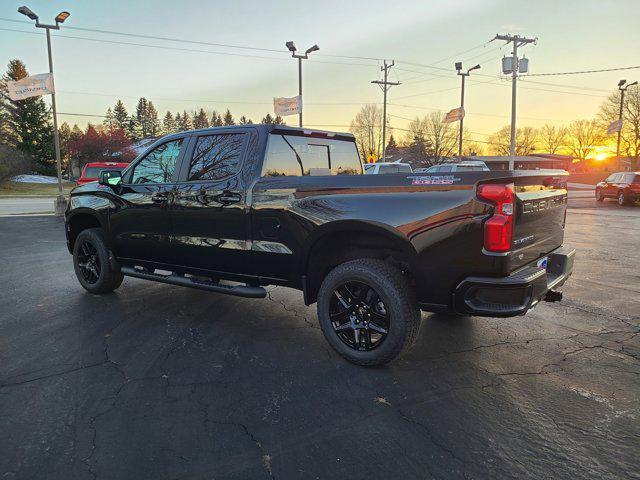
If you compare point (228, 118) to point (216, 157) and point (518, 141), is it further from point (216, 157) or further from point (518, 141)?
point (216, 157)

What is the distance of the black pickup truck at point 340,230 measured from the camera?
3.01 meters

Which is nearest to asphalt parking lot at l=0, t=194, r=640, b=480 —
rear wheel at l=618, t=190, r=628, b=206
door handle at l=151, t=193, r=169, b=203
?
door handle at l=151, t=193, r=169, b=203

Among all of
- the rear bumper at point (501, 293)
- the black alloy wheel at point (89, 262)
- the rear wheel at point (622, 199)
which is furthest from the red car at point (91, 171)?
the rear wheel at point (622, 199)

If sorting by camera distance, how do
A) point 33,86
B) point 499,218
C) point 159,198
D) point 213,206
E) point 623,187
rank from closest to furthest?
point 499,218 → point 213,206 → point 159,198 → point 33,86 → point 623,187

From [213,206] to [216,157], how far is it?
20.0 inches

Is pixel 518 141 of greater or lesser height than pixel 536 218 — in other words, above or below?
above

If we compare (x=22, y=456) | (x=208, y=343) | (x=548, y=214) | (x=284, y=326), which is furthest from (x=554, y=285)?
(x=22, y=456)

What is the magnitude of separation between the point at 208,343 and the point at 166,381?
78cm

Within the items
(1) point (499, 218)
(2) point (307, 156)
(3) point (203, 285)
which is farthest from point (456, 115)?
(1) point (499, 218)

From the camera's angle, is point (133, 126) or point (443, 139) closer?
point (443, 139)

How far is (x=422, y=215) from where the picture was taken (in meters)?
3.15

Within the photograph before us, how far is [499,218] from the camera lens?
291cm

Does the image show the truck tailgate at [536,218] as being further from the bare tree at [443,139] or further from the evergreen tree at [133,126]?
the evergreen tree at [133,126]

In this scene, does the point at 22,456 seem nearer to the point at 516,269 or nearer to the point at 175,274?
the point at 175,274
